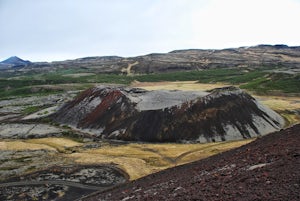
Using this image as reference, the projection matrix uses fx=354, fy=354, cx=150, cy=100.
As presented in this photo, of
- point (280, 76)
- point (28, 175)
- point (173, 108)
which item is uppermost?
point (280, 76)

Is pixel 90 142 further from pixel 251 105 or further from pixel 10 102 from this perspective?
pixel 10 102

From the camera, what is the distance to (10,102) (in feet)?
369

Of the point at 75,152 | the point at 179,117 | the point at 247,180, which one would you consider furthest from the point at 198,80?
the point at 247,180

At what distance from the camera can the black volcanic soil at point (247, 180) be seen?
1652 centimetres

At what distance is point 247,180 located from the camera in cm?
1877

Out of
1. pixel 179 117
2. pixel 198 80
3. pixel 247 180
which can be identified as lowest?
pixel 179 117

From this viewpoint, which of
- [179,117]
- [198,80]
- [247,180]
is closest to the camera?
[247,180]

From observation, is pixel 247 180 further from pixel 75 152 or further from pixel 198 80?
pixel 198 80

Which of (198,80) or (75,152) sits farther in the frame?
(198,80)

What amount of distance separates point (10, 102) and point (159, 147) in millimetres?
75401

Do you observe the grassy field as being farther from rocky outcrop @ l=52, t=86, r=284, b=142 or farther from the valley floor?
rocky outcrop @ l=52, t=86, r=284, b=142

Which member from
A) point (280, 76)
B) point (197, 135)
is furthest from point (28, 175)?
point (280, 76)

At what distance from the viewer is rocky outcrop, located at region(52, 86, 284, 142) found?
185 ft

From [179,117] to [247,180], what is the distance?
1563 inches
